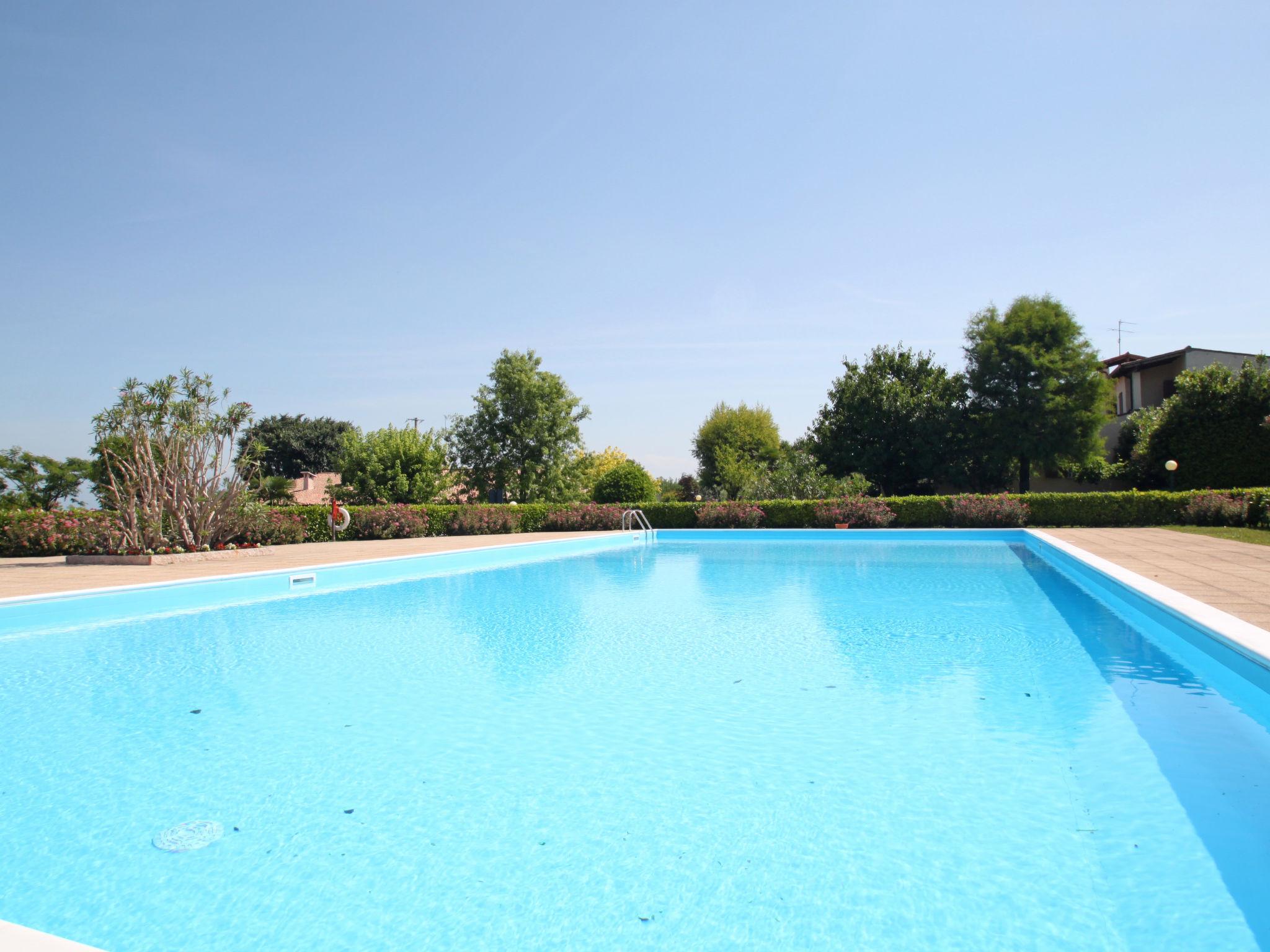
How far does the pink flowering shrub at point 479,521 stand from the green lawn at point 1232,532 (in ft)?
49.3

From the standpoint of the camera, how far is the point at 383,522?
18.3m

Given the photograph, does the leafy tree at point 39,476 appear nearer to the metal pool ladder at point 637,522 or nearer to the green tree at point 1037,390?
the metal pool ladder at point 637,522

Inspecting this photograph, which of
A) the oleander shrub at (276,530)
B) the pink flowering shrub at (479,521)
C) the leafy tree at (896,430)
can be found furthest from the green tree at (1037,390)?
the oleander shrub at (276,530)

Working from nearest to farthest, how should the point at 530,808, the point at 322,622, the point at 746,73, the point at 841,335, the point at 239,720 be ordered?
the point at 530,808
the point at 239,720
the point at 322,622
the point at 746,73
the point at 841,335

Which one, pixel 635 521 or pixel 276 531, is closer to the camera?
pixel 276 531

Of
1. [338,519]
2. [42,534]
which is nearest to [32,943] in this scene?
[42,534]

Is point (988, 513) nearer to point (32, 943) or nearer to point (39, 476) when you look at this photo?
point (32, 943)

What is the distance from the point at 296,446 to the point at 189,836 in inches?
1777

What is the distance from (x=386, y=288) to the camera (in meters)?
18.9

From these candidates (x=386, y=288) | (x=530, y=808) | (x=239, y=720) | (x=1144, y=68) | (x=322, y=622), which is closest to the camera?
(x=530, y=808)

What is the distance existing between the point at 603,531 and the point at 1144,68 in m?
14.0

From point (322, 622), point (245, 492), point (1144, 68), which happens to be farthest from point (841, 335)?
point (322, 622)

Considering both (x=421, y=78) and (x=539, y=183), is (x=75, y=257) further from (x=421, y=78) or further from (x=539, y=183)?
(x=539, y=183)

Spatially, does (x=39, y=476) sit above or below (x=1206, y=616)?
above
